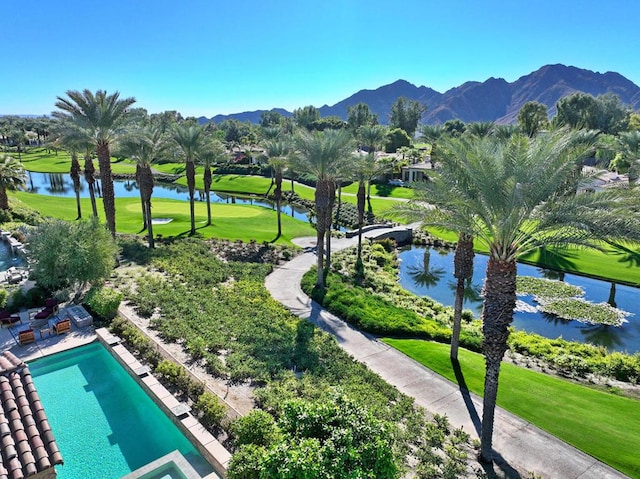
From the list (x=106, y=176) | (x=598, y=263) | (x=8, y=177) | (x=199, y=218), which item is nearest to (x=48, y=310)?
(x=106, y=176)

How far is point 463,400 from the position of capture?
13297 millimetres

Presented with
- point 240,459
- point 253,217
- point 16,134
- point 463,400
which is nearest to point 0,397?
point 240,459

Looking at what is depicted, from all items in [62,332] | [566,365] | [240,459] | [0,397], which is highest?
[0,397]

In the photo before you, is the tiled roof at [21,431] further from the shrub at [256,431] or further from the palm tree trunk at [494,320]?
the palm tree trunk at [494,320]

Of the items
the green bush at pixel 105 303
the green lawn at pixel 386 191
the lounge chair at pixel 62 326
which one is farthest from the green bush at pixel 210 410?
the green lawn at pixel 386 191

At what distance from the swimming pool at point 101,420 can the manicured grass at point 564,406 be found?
9455 mm

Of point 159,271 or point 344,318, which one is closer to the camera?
point 344,318

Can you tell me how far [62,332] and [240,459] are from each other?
41.7 ft

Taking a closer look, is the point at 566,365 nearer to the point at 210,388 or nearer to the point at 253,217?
the point at 210,388

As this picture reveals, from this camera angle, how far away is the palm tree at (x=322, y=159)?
22500 mm

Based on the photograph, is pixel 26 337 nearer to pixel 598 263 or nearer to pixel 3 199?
pixel 3 199

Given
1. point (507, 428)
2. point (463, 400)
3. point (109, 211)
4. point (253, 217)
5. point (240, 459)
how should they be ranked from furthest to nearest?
point (253, 217) < point (109, 211) < point (463, 400) < point (507, 428) < point (240, 459)

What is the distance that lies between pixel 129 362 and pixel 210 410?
471cm

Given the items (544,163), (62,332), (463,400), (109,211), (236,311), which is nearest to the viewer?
(544,163)
